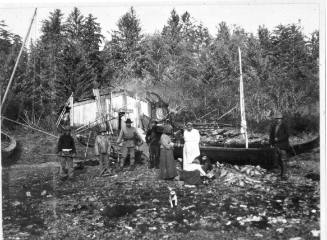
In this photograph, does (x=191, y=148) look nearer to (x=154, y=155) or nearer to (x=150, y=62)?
(x=154, y=155)

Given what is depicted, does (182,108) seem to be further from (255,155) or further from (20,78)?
(20,78)

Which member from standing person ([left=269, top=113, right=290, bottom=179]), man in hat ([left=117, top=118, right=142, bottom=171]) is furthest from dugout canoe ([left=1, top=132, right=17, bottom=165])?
standing person ([left=269, top=113, right=290, bottom=179])

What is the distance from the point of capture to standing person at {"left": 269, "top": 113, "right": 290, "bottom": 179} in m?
8.68

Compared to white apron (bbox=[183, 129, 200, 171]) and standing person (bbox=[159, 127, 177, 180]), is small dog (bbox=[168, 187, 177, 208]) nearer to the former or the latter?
white apron (bbox=[183, 129, 200, 171])

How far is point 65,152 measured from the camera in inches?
354

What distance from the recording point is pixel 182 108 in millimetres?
11734

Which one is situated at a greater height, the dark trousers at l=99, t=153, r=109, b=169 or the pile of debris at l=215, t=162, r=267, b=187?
the dark trousers at l=99, t=153, r=109, b=169

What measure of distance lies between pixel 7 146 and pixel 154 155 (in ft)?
13.1

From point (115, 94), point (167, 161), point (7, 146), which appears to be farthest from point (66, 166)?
point (167, 161)

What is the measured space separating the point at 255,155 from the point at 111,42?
16.2ft

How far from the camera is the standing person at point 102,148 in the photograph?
9727 millimetres

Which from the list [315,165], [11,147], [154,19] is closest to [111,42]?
[154,19]

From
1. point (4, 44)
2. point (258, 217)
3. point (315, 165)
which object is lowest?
point (258, 217)

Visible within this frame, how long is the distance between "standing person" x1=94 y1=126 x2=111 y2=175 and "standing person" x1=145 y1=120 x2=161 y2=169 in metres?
1.25
